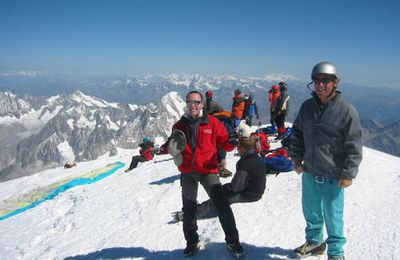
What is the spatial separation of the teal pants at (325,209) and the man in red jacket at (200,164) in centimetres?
149

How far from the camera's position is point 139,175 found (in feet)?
50.1

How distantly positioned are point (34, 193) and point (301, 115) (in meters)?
17.1

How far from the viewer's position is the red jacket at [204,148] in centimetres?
634

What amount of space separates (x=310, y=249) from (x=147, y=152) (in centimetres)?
1530

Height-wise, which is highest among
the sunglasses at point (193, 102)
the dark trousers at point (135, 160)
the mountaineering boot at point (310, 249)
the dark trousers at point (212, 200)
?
the sunglasses at point (193, 102)

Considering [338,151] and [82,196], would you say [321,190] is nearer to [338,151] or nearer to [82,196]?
[338,151]

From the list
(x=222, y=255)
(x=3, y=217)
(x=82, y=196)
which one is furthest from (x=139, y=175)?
(x=222, y=255)

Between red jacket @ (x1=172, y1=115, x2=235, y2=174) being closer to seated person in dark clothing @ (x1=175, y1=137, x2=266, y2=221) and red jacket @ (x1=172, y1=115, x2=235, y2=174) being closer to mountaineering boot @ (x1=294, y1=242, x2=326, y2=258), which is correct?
seated person in dark clothing @ (x1=175, y1=137, x2=266, y2=221)

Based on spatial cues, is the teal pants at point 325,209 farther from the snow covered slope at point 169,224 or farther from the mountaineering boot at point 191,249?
the mountaineering boot at point 191,249

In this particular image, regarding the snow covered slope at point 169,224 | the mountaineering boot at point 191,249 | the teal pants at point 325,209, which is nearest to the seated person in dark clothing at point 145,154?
the snow covered slope at point 169,224

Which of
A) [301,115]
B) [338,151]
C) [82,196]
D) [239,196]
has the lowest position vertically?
[82,196]

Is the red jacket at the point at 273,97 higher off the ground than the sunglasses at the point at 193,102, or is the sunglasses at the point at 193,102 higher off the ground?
the sunglasses at the point at 193,102

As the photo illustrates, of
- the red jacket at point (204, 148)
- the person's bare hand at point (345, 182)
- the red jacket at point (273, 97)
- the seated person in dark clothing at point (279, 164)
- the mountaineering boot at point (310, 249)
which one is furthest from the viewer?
the red jacket at point (273, 97)

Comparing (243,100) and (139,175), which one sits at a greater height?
(243,100)
